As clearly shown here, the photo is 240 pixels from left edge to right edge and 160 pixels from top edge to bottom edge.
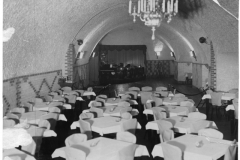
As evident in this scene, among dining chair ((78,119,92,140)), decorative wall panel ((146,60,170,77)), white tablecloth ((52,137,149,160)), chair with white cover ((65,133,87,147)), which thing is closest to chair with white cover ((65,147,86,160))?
white tablecloth ((52,137,149,160))

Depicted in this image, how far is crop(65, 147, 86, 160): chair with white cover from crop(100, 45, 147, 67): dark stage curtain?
2050 cm

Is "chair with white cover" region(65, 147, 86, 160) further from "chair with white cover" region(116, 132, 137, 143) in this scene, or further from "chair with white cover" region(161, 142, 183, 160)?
"chair with white cover" region(161, 142, 183, 160)

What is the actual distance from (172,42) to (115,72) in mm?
4831

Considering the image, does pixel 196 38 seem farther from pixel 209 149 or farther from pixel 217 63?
pixel 209 149

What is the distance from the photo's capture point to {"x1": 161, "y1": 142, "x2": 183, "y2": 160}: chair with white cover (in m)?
5.26

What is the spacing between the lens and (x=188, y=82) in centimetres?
2164

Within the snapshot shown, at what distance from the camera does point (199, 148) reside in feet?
18.2

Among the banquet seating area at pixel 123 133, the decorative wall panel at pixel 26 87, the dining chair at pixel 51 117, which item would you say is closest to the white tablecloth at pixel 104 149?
the banquet seating area at pixel 123 133

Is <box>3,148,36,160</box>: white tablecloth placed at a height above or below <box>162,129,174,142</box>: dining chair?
below

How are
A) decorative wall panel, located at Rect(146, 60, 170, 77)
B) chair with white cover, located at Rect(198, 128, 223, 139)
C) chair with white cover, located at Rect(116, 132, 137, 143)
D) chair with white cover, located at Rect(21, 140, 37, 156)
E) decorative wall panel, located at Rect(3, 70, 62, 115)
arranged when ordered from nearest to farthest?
chair with white cover, located at Rect(21, 140, 37, 156), chair with white cover, located at Rect(116, 132, 137, 143), chair with white cover, located at Rect(198, 128, 223, 139), decorative wall panel, located at Rect(3, 70, 62, 115), decorative wall panel, located at Rect(146, 60, 170, 77)

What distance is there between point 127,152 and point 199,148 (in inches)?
52.4

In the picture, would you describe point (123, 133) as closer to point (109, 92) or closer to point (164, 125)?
point (164, 125)

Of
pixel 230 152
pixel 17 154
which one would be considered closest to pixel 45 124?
pixel 17 154

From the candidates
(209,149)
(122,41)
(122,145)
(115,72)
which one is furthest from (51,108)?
(122,41)
